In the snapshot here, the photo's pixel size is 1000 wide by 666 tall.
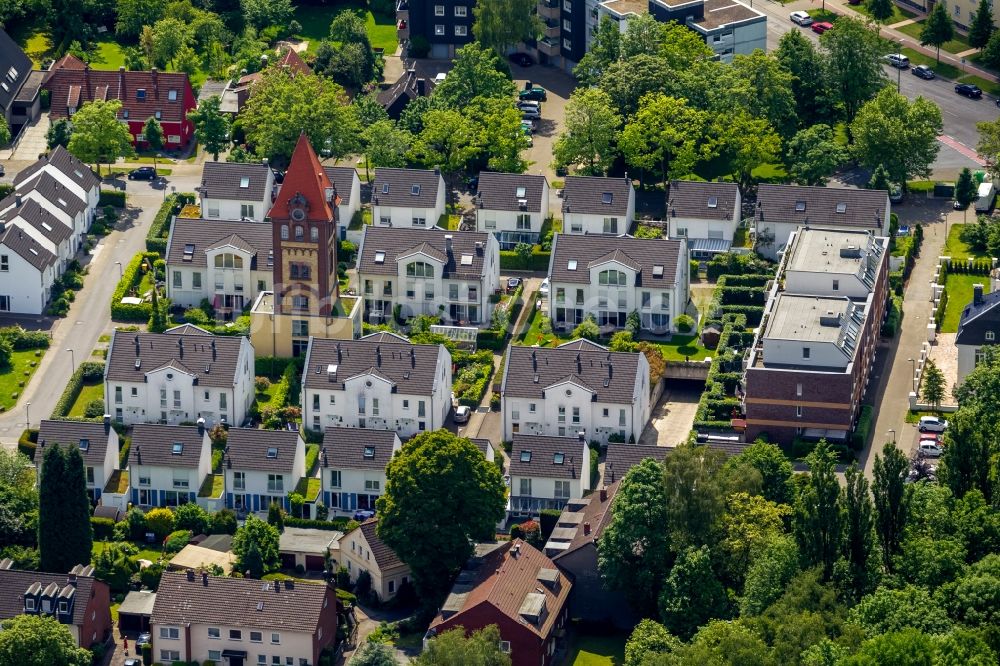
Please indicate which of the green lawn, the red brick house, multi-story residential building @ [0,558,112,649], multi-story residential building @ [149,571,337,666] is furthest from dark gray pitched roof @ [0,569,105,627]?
the green lawn

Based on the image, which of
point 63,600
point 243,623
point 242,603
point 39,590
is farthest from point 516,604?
point 39,590

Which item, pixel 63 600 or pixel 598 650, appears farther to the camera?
pixel 598 650

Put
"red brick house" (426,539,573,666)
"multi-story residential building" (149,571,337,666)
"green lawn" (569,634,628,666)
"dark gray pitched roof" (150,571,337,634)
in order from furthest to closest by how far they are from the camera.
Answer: "multi-story residential building" (149,571,337,666) < "dark gray pitched roof" (150,571,337,634) < "green lawn" (569,634,628,666) < "red brick house" (426,539,573,666)

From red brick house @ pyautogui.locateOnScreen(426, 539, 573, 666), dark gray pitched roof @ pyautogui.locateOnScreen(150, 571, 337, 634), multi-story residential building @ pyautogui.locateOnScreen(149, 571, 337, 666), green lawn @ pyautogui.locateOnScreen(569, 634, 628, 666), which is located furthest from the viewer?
multi-story residential building @ pyautogui.locateOnScreen(149, 571, 337, 666)

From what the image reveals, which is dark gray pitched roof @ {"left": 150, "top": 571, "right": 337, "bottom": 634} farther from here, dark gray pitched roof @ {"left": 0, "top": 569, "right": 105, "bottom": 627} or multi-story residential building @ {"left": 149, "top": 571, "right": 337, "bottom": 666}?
dark gray pitched roof @ {"left": 0, "top": 569, "right": 105, "bottom": 627}

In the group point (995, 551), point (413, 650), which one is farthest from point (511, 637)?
point (995, 551)

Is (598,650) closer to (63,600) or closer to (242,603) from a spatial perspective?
(242,603)
